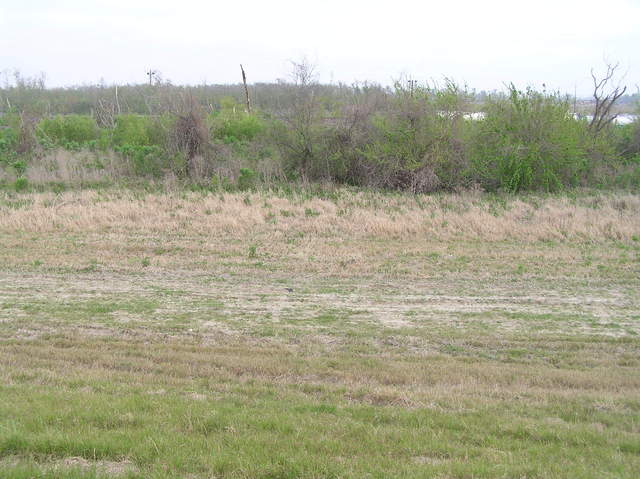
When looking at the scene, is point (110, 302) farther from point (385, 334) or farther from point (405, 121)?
point (405, 121)

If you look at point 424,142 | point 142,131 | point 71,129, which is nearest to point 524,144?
point 424,142

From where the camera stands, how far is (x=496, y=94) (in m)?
35.1

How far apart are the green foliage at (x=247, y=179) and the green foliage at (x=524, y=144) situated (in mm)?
11146

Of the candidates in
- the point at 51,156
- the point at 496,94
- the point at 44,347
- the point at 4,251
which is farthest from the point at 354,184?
the point at 44,347

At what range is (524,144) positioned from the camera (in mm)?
33062

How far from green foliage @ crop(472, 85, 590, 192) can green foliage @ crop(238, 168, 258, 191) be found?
11.1 m

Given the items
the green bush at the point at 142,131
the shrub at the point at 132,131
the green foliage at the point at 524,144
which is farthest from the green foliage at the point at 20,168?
the green foliage at the point at 524,144

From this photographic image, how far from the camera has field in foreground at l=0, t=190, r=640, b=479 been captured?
5.19 meters

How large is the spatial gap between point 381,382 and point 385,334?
2702 millimetres

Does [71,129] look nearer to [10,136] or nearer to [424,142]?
[10,136]

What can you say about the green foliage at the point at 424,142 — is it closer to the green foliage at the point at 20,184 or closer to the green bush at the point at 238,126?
the green bush at the point at 238,126

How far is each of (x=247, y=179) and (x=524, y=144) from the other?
Result: 46.9ft

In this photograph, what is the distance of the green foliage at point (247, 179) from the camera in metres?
31.0

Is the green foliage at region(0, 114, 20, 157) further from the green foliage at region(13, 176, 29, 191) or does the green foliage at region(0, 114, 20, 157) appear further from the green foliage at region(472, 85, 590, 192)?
the green foliage at region(472, 85, 590, 192)
